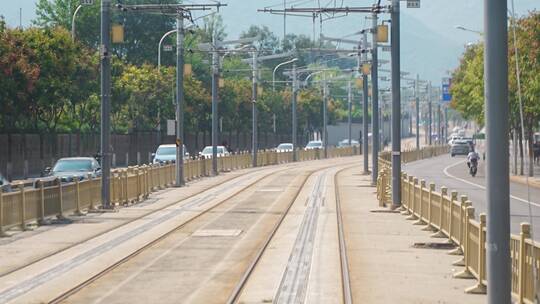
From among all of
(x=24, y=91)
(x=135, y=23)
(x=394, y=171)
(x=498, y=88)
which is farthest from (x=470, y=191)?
(x=135, y=23)

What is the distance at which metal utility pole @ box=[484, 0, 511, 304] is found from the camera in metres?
12.0

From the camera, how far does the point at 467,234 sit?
2006cm

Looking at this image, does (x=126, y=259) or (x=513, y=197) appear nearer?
(x=126, y=259)

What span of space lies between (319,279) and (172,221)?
1396 cm

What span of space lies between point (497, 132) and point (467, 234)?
8.31 meters

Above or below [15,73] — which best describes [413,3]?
above

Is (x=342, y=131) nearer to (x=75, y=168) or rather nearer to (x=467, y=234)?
(x=75, y=168)

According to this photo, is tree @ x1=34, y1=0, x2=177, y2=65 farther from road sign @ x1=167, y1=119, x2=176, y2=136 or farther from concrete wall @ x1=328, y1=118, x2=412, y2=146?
road sign @ x1=167, y1=119, x2=176, y2=136

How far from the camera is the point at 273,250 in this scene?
974 inches

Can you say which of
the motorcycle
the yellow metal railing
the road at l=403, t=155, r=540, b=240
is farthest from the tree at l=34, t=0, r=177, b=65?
the yellow metal railing

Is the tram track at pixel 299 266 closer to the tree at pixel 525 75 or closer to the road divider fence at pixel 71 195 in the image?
the road divider fence at pixel 71 195

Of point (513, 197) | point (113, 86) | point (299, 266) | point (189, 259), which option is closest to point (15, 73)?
point (113, 86)

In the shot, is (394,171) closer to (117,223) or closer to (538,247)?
(117,223)

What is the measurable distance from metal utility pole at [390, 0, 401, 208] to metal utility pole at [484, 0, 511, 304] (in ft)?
82.8
